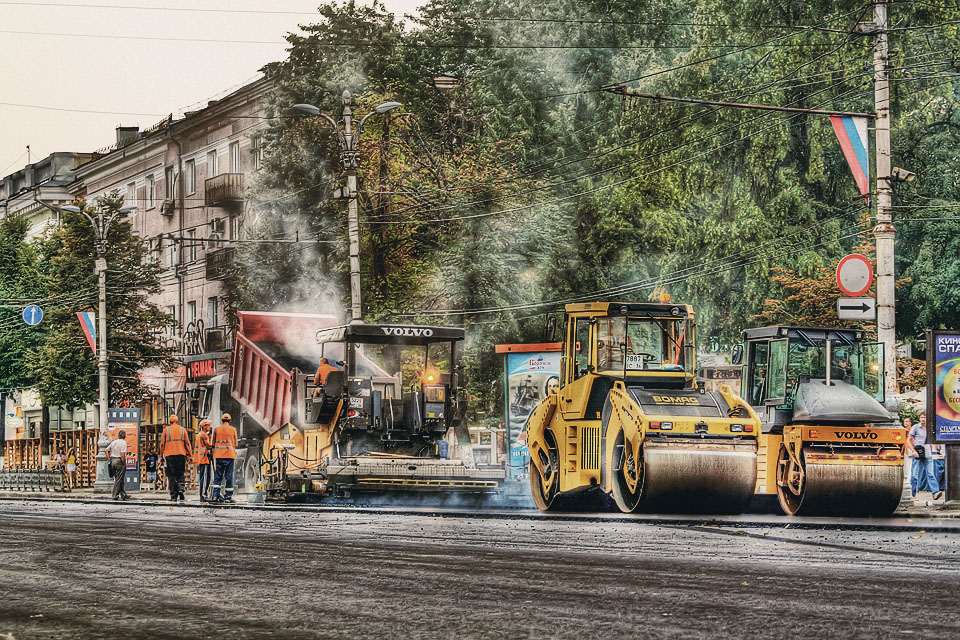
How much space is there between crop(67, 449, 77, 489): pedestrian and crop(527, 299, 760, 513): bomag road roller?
84.1 ft

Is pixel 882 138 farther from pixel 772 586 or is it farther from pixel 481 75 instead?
pixel 481 75

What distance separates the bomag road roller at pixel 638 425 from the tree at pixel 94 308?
98.9 feet

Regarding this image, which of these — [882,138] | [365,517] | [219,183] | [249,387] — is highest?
[219,183]

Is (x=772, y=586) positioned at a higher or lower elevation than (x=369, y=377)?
lower

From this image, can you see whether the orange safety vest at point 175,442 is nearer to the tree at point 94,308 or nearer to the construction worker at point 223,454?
the construction worker at point 223,454

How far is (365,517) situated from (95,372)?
106 ft

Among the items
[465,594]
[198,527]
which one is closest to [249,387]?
[198,527]

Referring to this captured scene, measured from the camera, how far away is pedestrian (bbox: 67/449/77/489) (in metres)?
45.9

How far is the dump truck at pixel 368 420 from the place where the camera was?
85.0 ft

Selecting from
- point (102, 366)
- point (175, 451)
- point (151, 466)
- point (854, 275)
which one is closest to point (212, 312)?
point (102, 366)


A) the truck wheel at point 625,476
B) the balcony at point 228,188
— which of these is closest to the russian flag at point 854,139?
the truck wheel at point 625,476

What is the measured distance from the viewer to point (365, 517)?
72.6 feet

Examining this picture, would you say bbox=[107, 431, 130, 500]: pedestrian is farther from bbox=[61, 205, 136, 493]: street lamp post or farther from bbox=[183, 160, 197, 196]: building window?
bbox=[183, 160, 197, 196]: building window

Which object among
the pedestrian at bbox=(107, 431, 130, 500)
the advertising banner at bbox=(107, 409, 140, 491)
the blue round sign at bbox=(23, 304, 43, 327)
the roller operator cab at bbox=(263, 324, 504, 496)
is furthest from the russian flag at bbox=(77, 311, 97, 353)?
the roller operator cab at bbox=(263, 324, 504, 496)
